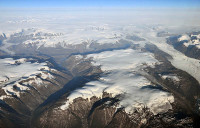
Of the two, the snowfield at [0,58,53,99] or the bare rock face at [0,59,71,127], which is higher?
the snowfield at [0,58,53,99]

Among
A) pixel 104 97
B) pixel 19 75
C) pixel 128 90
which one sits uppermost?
pixel 19 75

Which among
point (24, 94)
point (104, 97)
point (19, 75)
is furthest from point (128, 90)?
point (19, 75)

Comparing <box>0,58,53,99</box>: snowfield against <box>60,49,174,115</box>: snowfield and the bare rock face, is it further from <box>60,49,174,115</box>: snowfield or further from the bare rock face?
<box>60,49,174,115</box>: snowfield

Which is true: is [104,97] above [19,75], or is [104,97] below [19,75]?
below

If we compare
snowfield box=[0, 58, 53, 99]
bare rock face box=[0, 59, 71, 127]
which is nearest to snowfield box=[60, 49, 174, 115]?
bare rock face box=[0, 59, 71, 127]

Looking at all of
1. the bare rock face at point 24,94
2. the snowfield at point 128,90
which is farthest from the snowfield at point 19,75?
the snowfield at point 128,90

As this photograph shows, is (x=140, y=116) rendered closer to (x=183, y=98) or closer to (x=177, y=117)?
(x=177, y=117)

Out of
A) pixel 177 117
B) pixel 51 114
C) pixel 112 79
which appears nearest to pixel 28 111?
pixel 51 114

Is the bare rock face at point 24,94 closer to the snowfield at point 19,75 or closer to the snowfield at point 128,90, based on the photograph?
the snowfield at point 19,75

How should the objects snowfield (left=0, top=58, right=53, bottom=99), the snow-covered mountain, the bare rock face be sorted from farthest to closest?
snowfield (left=0, top=58, right=53, bottom=99) < the bare rock face < the snow-covered mountain

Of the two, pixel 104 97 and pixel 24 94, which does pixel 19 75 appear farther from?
pixel 104 97

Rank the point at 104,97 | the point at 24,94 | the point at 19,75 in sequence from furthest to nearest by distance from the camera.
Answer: the point at 19,75 < the point at 24,94 < the point at 104,97

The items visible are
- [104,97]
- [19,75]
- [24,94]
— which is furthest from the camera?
[19,75]
